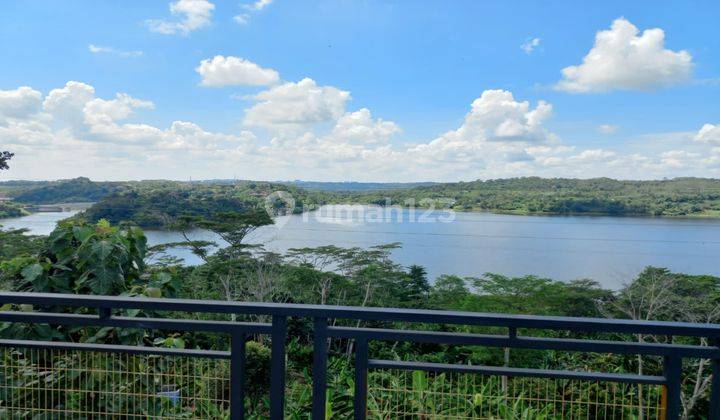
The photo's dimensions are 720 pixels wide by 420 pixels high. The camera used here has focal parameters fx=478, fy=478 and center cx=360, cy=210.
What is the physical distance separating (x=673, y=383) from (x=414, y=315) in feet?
2.15

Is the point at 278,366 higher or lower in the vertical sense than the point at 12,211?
higher

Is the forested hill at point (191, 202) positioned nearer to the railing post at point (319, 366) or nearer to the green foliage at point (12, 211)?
the green foliage at point (12, 211)

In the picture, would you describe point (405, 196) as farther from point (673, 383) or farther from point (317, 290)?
point (673, 383)

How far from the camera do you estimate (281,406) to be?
131 centimetres

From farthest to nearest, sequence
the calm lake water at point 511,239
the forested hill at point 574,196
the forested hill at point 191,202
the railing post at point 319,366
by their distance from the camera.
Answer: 1. the forested hill at point 574,196
2. the calm lake water at point 511,239
3. the forested hill at point 191,202
4. the railing post at point 319,366

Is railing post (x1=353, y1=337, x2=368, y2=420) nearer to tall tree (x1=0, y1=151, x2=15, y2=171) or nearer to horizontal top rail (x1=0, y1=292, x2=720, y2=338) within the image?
horizontal top rail (x1=0, y1=292, x2=720, y2=338)

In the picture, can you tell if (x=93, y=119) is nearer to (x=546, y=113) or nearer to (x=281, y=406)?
(x=281, y=406)

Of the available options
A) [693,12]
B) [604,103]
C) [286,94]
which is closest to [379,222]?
[604,103]

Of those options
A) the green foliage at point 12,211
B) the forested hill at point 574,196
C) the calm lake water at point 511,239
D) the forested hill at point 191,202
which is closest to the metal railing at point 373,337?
the forested hill at point 191,202

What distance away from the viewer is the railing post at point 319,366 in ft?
4.10

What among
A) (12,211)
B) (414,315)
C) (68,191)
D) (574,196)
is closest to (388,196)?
(574,196)

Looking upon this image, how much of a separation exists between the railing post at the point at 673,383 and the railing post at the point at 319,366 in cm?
86

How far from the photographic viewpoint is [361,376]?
1248mm

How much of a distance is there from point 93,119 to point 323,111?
8741 mm
